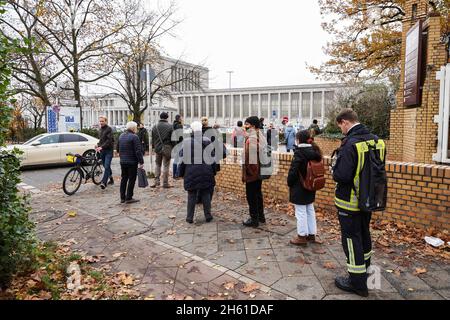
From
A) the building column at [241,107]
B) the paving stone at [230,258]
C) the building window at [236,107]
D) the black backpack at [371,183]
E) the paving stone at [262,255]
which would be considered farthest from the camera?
the building window at [236,107]

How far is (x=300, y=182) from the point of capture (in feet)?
14.6

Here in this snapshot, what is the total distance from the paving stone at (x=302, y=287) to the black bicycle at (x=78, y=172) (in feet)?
21.9

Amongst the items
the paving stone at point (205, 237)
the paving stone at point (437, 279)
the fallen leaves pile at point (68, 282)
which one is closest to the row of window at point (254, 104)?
the paving stone at point (205, 237)

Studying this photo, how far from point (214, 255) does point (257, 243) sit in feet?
2.41

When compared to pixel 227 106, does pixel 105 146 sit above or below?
below

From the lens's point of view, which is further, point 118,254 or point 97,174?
point 97,174

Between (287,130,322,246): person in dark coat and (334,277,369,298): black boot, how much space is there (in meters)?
1.14

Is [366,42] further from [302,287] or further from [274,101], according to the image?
[274,101]

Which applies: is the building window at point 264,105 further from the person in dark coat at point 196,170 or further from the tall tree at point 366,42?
the person in dark coat at point 196,170

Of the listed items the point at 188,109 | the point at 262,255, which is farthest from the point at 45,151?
the point at 188,109

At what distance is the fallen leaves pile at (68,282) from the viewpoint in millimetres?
3258

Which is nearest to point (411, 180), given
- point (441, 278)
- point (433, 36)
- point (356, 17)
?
point (441, 278)

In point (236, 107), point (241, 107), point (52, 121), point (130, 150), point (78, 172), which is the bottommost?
point (78, 172)

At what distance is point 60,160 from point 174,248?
11098mm
